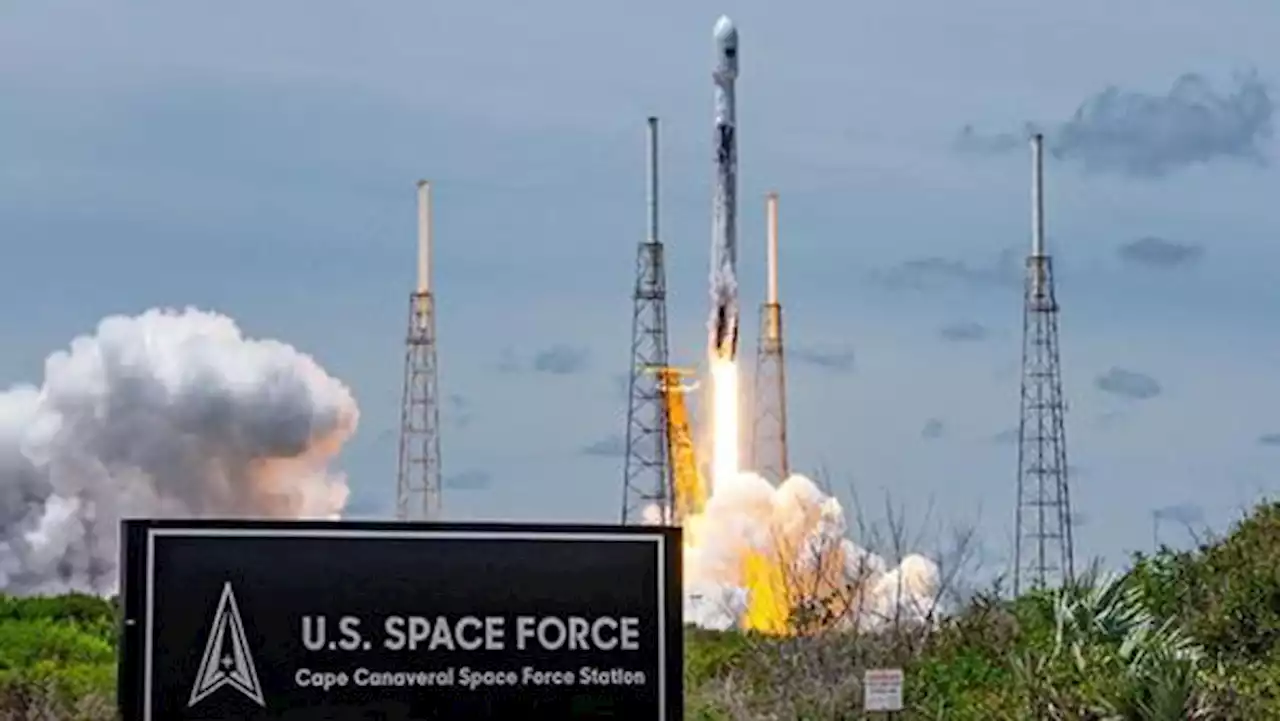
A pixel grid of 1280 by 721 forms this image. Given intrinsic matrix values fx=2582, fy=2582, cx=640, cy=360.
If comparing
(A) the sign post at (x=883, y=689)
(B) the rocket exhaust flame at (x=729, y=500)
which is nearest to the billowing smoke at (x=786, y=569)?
(B) the rocket exhaust flame at (x=729, y=500)

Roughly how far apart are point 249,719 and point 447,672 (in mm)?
1285

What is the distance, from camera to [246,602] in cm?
1627

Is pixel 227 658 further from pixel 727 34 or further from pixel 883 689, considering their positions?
pixel 727 34

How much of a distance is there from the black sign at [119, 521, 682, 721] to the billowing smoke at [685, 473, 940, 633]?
7.63m

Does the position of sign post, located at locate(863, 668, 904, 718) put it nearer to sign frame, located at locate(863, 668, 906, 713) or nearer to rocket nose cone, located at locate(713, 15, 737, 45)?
sign frame, located at locate(863, 668, 906, 713)

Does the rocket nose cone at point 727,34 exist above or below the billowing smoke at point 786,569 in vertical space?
above

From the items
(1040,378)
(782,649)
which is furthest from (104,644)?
(1040,378)

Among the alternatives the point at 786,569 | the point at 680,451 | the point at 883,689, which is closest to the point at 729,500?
the point at 680,451

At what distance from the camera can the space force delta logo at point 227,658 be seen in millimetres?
16188

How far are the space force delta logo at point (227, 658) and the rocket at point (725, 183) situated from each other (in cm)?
3364

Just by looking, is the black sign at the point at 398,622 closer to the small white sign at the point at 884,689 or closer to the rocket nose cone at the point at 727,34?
the small white sign at the point at 884,689

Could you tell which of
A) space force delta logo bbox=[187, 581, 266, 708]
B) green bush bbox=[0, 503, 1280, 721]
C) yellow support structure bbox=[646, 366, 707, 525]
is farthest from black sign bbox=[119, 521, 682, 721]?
yellow support structure bbox=[646, 366, 707, 525]

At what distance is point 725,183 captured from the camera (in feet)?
165

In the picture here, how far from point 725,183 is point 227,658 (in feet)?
114
